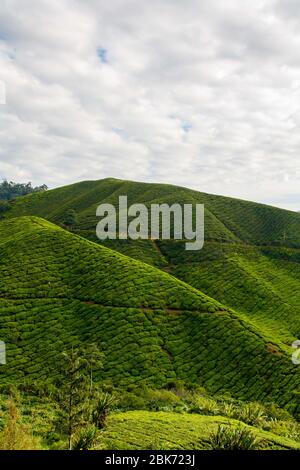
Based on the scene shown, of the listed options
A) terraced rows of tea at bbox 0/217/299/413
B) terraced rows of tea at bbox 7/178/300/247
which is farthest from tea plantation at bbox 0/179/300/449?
terraced rows of tea at bbox 7/178/300/247

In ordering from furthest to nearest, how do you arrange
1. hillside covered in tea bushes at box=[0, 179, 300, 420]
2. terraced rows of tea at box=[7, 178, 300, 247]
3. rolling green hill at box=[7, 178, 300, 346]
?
terraced rows of tea at box=[7, 178, 300, 247]
rolling green hill at box=[7, 178, 300, 346]
hillside covered in tea bushes at box=[0, 179, 300, 420]

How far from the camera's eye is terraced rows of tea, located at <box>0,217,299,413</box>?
45469 millimetres

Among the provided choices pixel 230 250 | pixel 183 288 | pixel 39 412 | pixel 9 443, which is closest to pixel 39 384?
pixel 39 412

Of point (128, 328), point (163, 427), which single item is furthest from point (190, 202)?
point (163, 427)

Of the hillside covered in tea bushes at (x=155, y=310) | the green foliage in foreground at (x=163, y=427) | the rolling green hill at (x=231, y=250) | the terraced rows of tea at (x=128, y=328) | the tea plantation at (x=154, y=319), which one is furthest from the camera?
the rolling green hill at (x=231, y=250)

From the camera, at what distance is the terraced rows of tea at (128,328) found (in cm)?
4547

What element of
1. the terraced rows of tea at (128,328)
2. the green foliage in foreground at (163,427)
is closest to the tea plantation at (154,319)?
the terraced rows of tea at (128,328)

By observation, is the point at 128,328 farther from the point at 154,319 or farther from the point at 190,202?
the point at 190,202

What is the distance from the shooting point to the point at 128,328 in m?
52.6

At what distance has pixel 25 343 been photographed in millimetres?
48438

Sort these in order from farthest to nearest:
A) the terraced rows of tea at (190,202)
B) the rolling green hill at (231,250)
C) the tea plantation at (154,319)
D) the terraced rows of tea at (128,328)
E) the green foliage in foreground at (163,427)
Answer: the terraced rows of tea at (190,202) → the rolling green hill at (231,250) → the terraced rows of tea at (128,328) → the tea plantation at (154,319) → the green foliage in foreground at (163,427)

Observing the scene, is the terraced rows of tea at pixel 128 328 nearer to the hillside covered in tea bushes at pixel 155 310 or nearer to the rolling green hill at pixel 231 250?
the hillside covered in tea bushes at pixel 155 310

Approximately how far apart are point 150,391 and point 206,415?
7780mm

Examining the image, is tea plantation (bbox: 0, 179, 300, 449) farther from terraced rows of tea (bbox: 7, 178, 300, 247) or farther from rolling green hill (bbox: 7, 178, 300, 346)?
terraced rows of tea (bbox: 7, 178, 300, 247)
